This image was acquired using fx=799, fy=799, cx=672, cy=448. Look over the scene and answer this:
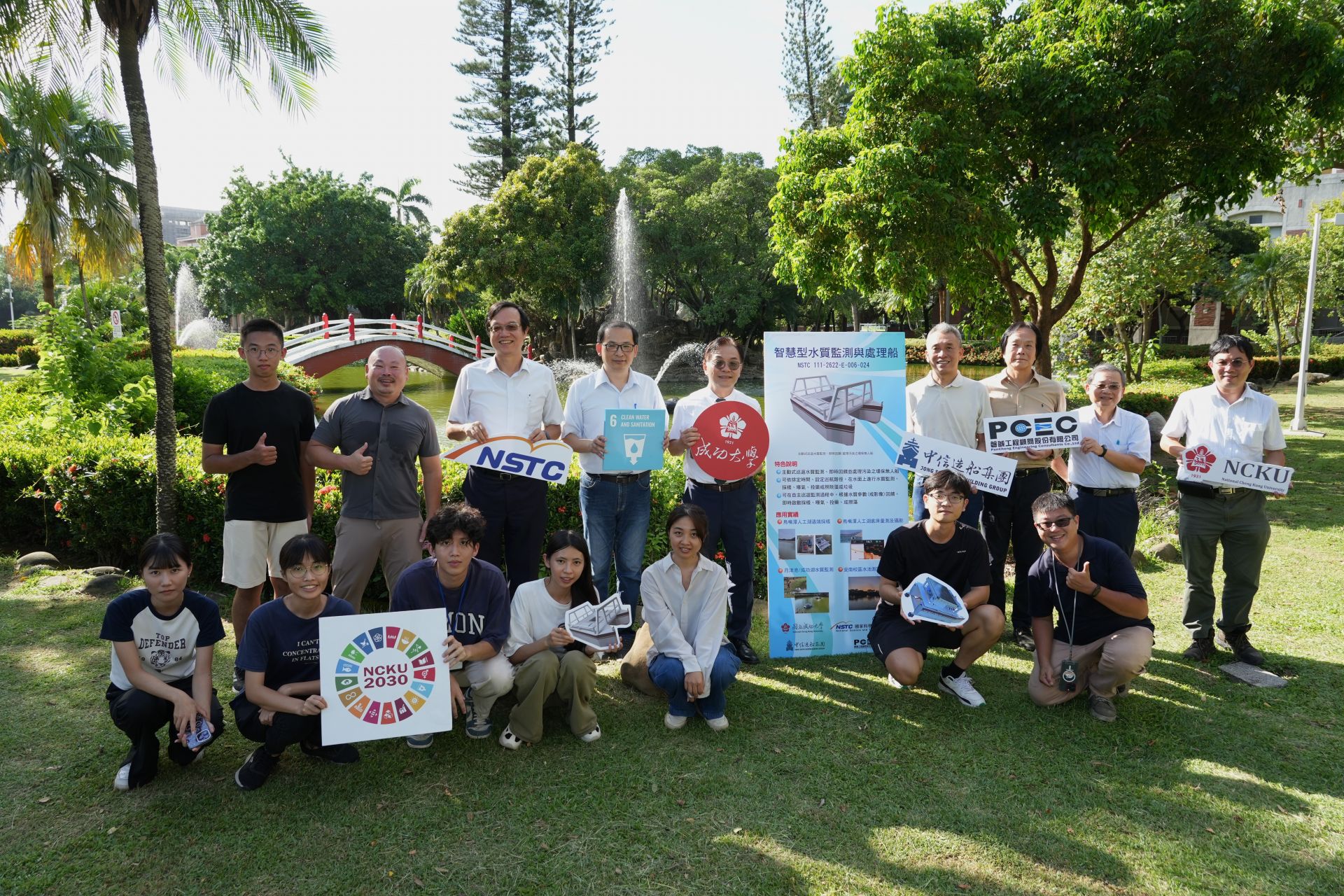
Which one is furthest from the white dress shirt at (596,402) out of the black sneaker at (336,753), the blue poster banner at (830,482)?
the black sneaker at (336,753)

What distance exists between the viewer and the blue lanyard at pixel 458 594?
135 inches

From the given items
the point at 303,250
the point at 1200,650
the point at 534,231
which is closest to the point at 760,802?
the point at 1200,650

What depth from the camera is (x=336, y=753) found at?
10.6 feet

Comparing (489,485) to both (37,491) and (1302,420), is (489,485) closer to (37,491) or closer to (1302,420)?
(37,491)

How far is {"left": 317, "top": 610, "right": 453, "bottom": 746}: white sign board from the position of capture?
3.06 meters

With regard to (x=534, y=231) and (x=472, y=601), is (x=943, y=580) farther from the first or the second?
(x=534, y=231)

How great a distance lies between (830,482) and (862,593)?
2.19 ft

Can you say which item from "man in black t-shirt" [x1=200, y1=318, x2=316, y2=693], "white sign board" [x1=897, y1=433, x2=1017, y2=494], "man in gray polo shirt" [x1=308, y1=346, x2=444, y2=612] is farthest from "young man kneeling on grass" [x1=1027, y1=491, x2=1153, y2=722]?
"man in black t-shirt" [x1=200, y1=318, x2=316, y2=693]

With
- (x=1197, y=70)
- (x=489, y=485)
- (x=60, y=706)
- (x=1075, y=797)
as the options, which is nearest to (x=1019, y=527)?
(x=1075, y=797)

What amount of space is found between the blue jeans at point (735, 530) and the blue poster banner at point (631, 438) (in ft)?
1.01

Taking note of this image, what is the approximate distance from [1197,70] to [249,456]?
8.69 metres

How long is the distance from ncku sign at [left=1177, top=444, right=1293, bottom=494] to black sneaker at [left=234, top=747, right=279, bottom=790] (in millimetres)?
4664

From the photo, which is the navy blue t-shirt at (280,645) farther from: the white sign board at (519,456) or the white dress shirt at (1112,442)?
the white dress shirt at (1112,442)

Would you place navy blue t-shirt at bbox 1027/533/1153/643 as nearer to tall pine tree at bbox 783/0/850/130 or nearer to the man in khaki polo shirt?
the man in khaki polo shirt
